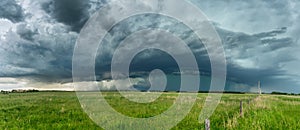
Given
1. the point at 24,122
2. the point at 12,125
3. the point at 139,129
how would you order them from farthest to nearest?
the point at 24,122
the point at 12,125
the point at 139,129

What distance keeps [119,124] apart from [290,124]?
305 inches

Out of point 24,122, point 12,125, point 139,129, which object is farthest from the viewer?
A: point 24,122

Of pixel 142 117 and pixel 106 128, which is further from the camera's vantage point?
pixel 142 117

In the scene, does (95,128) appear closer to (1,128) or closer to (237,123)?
(1,128)

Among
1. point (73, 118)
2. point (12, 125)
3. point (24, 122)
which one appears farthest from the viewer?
point (73, 118)

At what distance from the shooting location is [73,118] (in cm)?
1623

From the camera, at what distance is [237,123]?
13.6 metres

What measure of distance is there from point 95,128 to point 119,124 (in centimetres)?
111

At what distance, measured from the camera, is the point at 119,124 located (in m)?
14.0

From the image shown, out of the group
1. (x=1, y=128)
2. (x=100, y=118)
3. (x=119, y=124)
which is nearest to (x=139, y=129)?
(x=119, y=124)

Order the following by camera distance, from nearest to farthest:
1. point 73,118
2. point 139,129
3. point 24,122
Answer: point 139,129 < point 24,122 < point 73,118

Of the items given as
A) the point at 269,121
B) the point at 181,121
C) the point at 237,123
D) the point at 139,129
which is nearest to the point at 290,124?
the point at 269,121

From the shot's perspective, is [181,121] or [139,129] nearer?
[139,129]

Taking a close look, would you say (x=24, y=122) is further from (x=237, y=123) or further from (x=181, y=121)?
(x=237, y=123)
